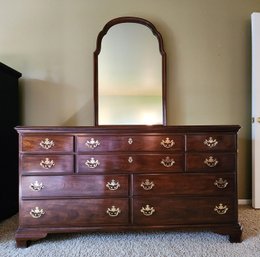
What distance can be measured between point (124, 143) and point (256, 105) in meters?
1.46

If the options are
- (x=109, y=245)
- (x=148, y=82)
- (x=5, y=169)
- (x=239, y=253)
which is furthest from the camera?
(x=148, y=82)

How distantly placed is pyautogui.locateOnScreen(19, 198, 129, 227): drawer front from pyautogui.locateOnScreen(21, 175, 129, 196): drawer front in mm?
48

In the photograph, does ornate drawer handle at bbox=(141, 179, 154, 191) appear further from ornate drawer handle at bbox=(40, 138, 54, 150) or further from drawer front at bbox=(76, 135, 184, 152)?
ornate drawer handle at bbox=(40, 138, 54, 150)

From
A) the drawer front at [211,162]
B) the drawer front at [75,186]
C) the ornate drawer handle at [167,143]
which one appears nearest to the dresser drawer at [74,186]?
the drawer front at [75,186]

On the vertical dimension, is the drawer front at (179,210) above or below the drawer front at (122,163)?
below

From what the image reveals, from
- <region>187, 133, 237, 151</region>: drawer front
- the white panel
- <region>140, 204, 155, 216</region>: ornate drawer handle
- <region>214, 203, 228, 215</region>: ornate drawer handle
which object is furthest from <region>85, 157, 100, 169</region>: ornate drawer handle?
the white panel

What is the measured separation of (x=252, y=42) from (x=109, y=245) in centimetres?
225

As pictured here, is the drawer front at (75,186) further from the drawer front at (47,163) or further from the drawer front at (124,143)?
the drawer front at (124,143)

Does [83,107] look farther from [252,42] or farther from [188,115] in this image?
[252,42]

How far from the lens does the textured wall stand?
7.27ft

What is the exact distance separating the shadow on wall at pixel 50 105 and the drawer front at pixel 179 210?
3.32 ft

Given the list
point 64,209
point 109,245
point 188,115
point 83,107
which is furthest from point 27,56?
point 109,245

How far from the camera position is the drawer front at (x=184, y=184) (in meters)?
1.59

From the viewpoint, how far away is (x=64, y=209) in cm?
155
